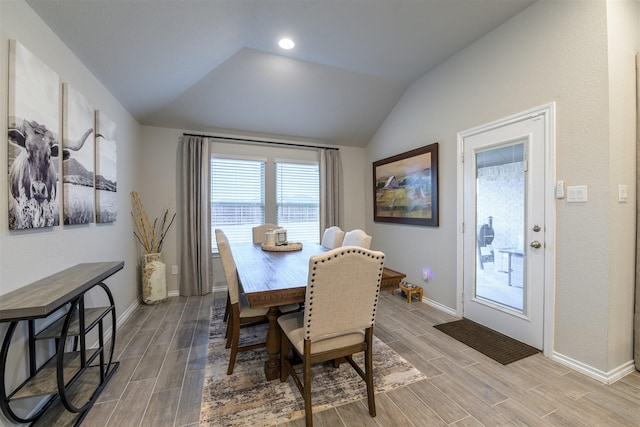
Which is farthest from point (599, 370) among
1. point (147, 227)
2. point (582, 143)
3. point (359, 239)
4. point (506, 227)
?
point (147, 227)

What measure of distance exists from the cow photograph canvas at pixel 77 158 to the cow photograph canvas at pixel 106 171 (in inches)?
3.7

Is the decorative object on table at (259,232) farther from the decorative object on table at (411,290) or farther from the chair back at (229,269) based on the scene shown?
the decorative object on table at (411,290)

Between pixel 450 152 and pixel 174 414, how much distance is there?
3.40 meters

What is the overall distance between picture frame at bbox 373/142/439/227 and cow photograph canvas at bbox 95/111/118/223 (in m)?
3.47

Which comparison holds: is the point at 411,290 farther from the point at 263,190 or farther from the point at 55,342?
the point at 55,342

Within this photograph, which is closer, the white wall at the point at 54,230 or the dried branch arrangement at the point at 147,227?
the white wall at the point at 54,230

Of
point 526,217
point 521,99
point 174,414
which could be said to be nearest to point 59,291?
point 174,414

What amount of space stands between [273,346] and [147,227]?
9.16ft

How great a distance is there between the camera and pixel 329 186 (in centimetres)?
456

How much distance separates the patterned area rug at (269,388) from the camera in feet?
5.01

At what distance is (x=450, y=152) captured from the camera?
3025 millimetres

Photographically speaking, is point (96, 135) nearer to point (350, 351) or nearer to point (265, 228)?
point (265, 228)

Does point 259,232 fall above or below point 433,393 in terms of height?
above

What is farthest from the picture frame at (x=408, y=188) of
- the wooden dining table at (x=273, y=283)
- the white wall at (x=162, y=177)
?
the white wall at (x=162, y=177)
